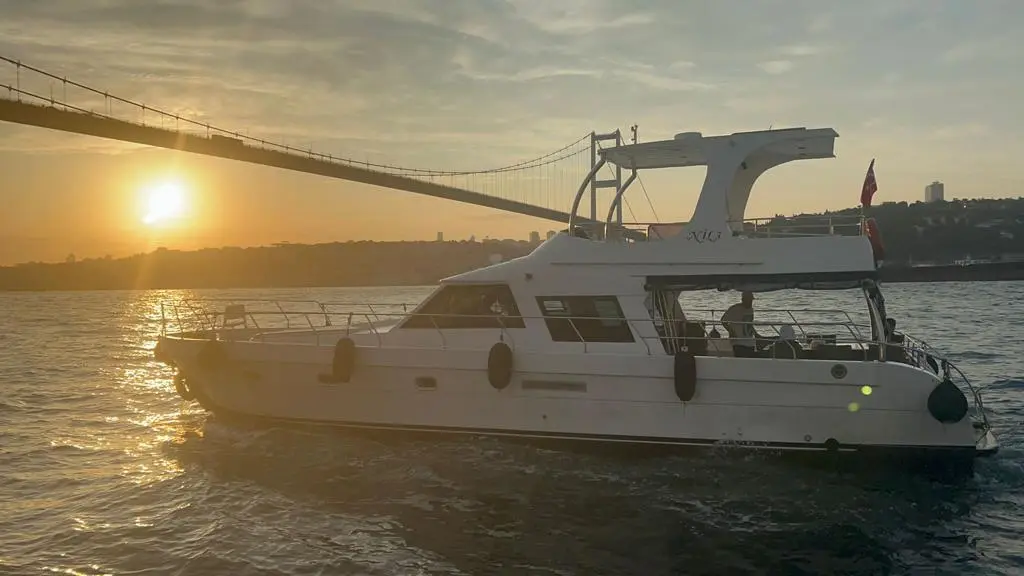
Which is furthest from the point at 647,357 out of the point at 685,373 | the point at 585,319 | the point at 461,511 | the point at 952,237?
the point at 952,237

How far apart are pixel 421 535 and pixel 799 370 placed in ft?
14.6

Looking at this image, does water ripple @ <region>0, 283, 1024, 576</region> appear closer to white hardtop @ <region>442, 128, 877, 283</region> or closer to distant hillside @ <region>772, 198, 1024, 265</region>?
white hardtop @ <region>442, 128, 877, 283</region>

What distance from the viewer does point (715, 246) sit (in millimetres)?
9328

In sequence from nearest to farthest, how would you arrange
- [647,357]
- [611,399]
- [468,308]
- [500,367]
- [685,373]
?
[685,373] < [647,357] < [611,399] < [500,367] < [468,308]

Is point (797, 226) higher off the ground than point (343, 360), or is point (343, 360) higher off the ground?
point (797, 226)

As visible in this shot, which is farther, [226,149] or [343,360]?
[226,149]

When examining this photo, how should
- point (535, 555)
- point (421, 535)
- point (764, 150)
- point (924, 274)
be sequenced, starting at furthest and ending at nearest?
1. point (924, 274)
2. point (764, 150)
3. point (421, 535)
4. point (535, 555)

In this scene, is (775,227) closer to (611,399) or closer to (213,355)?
(611,399)

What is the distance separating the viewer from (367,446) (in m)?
9.68

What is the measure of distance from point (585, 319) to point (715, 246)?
6.10 feet

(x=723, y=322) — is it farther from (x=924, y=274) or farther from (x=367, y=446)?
(x=924, y=274)

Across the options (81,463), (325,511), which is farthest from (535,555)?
(81,463)

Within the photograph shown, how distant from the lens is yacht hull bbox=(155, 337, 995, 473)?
8109mm

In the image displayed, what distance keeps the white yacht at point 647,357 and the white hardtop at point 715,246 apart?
2cm
